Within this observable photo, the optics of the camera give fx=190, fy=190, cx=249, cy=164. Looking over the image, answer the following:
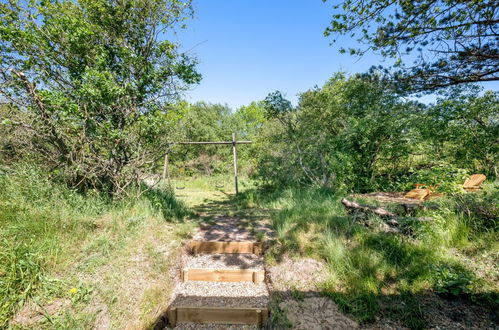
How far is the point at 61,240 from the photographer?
2533mm

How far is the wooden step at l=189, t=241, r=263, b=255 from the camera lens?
3.27 meters

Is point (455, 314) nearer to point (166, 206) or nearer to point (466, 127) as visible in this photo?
point (166, 206)

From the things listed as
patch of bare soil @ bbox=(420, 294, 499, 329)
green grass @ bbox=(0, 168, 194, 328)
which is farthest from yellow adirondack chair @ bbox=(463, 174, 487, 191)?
green grass @ bbox=(0, 168, 194, 328)

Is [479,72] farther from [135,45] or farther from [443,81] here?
[135,45]

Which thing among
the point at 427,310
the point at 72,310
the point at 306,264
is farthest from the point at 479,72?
the point at 72,310

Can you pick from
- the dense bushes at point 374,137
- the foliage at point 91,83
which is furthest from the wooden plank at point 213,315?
the dense bushes at point 374,137

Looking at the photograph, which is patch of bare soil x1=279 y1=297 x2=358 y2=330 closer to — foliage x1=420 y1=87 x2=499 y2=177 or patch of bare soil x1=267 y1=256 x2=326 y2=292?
patch of bare soil x1=267 y1=256 x2=326 y2=292

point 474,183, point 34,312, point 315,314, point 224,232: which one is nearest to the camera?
point 34,312

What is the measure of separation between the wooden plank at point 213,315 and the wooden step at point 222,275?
0.55 m

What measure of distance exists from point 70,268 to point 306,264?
3.00m

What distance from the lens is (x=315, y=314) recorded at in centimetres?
201

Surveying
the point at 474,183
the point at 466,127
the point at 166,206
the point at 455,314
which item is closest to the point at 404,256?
the point at 455,314

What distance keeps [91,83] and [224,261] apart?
12.7 feet

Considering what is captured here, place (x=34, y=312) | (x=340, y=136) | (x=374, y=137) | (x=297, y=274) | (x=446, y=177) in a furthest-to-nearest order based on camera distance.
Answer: (x=340, y=136), (x=374, y=137), (x=446, y=177), (x=297, y=274), (x=34, y=312)
